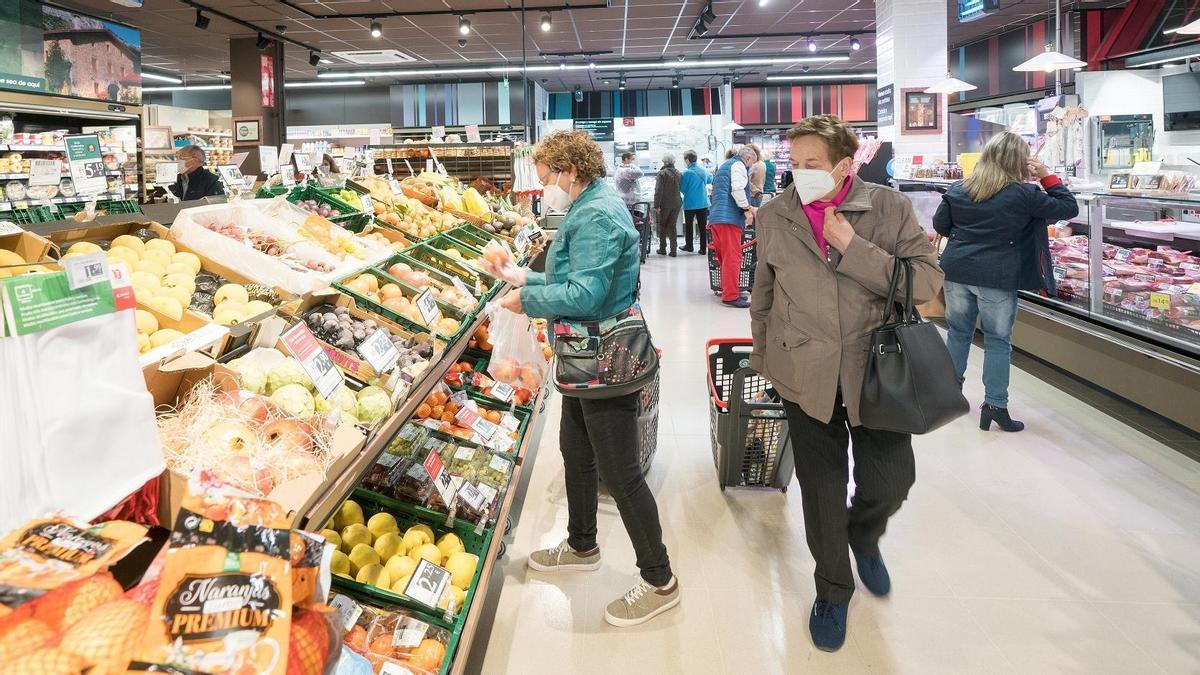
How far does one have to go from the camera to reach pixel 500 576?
9.99 ft

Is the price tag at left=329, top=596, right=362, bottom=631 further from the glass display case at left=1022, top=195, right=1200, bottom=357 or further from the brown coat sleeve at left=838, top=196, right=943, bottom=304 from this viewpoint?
the glass display case at left=1022, top=195, right=1200, bottom=357

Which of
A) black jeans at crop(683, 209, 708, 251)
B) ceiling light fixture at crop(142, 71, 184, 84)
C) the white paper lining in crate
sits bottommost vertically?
the white paper lining in crate

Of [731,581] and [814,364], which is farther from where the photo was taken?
[731,581]

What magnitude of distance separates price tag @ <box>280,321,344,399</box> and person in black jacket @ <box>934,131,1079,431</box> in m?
3.53

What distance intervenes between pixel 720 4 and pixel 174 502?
11.0 metres

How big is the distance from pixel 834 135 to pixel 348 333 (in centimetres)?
153

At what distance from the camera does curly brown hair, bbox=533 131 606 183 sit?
258cm

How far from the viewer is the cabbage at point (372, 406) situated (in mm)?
1998

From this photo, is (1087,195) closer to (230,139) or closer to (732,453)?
(732,453)

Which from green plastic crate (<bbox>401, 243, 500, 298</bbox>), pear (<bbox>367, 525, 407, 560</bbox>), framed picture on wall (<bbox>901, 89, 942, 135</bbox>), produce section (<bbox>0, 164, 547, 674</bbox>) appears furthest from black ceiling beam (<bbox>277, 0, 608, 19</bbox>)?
pear (<bbox>367, 525, 407, 560</bbox>)

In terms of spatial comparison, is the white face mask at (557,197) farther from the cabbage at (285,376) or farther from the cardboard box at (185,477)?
the cardboard box at (185,477)

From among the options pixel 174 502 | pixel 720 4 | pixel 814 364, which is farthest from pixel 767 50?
pixel 174 502

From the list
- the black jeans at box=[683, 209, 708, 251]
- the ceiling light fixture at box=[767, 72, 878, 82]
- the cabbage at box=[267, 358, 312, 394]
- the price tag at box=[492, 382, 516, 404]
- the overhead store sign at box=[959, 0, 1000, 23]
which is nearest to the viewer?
the cabbage at box=[267, 358, 312, 394]

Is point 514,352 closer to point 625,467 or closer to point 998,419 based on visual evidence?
point 625,467
